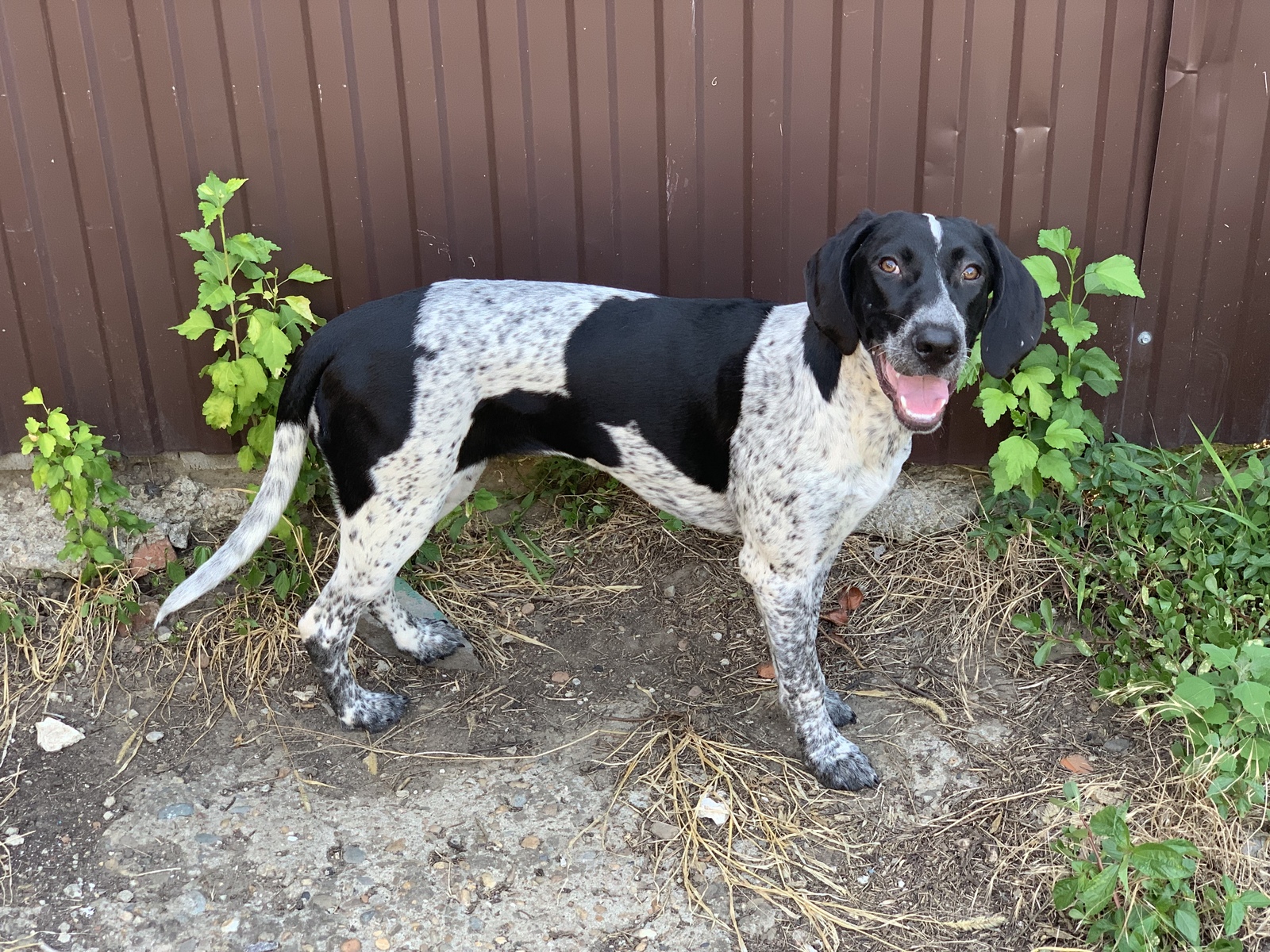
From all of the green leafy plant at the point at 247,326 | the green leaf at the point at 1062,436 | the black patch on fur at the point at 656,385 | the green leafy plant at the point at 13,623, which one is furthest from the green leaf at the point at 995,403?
the green leafy plant at the point at 13,623

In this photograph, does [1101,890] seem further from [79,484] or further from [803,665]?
[79,484]

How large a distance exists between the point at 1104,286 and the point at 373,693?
2427 millimetres

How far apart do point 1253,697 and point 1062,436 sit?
99 cm

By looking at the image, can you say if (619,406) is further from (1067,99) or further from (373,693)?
(1067,99)

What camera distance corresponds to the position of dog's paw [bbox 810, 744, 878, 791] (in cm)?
283

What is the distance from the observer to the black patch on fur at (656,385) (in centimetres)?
276

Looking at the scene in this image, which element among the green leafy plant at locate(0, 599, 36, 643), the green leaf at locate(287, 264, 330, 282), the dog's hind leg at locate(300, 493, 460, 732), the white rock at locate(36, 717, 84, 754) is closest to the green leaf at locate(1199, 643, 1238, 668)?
the dog's hind leg at locate(300, 493, 460, 732)

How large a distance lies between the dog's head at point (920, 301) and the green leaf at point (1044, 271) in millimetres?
572

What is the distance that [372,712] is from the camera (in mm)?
3076

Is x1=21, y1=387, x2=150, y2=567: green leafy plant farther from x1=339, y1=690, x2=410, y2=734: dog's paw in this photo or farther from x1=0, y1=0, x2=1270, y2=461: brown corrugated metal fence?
x1=339, y1=690, x2=410, y2=734: dog's paw

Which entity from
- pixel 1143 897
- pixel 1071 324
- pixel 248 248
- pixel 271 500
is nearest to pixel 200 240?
pixel 248 248

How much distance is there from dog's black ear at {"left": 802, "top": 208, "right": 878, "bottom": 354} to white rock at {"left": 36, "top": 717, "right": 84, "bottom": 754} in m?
2.35

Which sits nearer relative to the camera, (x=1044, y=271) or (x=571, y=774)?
(x=571, y=774)

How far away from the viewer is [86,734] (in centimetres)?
306
